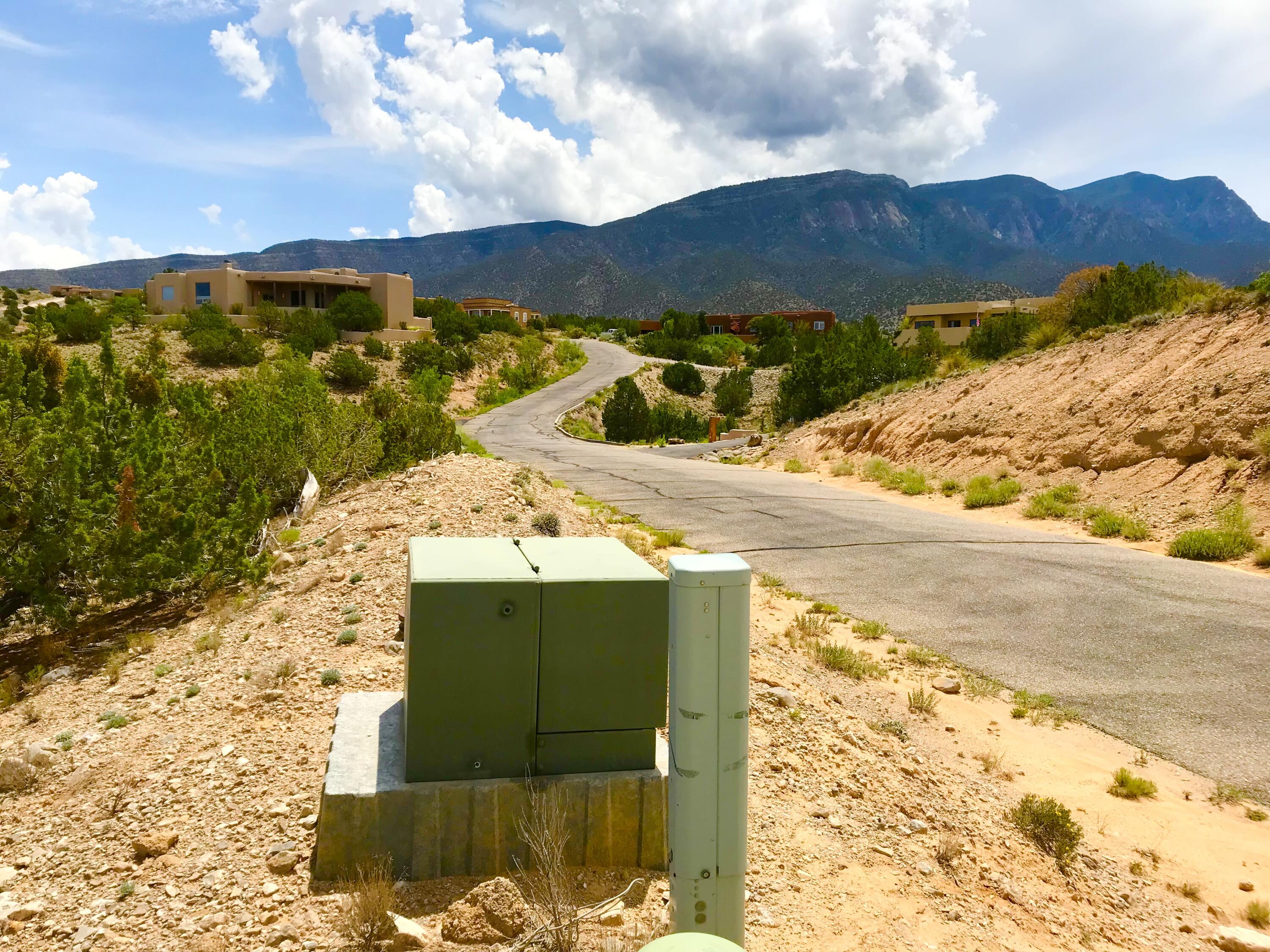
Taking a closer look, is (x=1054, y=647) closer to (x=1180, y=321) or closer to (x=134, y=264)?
(x=1180, y=321)

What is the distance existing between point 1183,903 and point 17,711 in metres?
8.45

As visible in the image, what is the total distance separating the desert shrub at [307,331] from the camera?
4891cm

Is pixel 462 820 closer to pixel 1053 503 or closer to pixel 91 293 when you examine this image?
pixel 1053 503

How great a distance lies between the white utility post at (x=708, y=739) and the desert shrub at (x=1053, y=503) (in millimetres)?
15903

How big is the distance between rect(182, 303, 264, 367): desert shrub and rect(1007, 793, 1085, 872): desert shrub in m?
46.3

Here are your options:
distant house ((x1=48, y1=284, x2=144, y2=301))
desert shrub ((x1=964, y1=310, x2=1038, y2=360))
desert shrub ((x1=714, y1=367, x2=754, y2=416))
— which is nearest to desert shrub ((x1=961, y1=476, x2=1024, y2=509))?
desert shrub ((x1=964, y1=310, x2=1038, y2=360))

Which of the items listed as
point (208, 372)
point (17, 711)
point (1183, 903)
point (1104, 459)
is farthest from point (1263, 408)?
point (208, 372)

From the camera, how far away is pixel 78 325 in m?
44.3

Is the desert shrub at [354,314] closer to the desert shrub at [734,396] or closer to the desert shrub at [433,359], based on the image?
the desert shrub at [433,359]

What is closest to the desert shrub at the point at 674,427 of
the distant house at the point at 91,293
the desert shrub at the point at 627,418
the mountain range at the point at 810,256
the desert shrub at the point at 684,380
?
the desert shrub at the point at 627,418

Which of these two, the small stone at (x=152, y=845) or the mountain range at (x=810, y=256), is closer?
the small stone at (x=152, y=845)

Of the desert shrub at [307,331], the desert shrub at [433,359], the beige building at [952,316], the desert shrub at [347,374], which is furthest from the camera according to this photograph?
the beige building at [952,316]

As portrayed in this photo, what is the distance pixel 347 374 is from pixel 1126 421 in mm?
37419

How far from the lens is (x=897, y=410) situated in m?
27.2
